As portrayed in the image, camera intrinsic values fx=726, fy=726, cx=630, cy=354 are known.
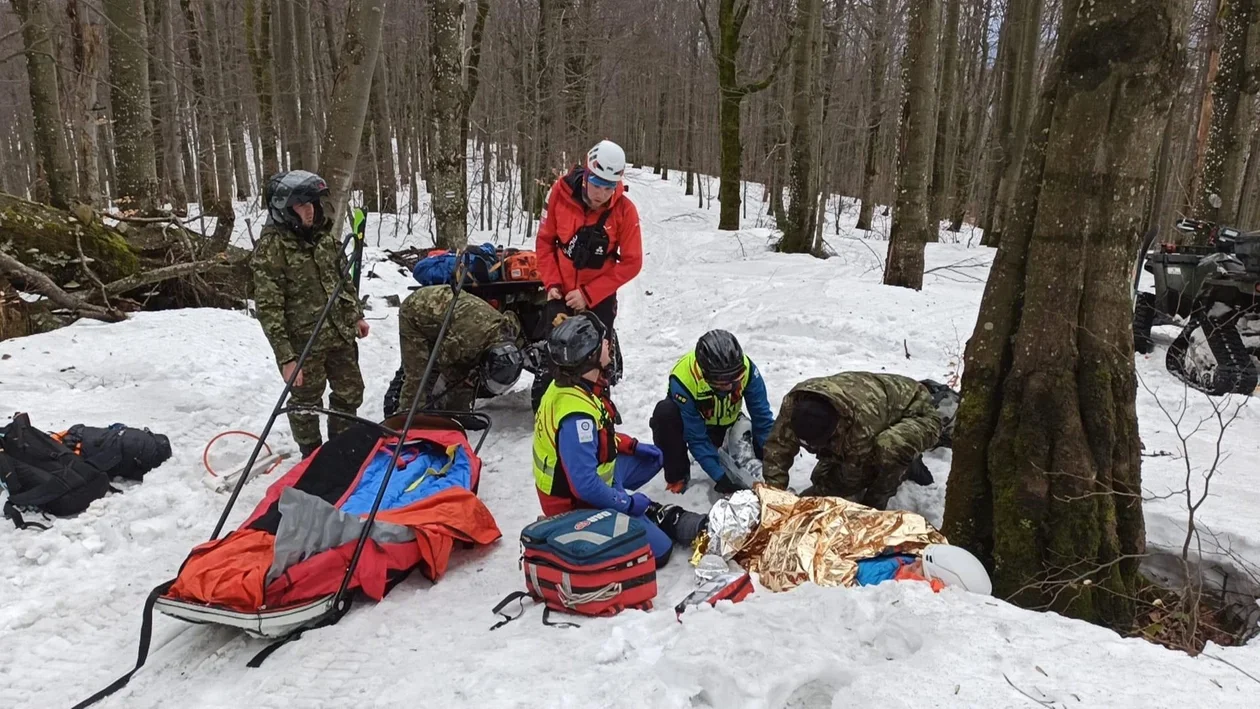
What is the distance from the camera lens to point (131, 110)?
9602mm

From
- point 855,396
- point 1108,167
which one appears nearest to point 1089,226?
point 1108,167

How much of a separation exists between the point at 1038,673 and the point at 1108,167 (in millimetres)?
2118

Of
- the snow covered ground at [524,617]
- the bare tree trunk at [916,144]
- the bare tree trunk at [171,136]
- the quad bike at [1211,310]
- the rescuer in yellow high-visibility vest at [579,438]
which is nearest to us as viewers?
the snow covered ground at [524,617]

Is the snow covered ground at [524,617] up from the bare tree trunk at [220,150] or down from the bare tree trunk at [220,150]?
down

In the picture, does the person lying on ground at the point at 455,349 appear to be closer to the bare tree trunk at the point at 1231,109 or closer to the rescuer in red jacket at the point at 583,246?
the rescuer in red jacket at the point at 583,246

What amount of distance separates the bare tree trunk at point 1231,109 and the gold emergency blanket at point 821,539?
8759 mm

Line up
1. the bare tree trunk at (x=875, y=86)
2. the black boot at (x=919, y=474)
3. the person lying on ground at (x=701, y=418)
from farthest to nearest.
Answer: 1. the bare tree trunk at (x=875, y=86)
2. the person lying on ground at (x=701, y=418)
3. the black boot at (x=919, y=474)

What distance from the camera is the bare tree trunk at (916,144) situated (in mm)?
8578

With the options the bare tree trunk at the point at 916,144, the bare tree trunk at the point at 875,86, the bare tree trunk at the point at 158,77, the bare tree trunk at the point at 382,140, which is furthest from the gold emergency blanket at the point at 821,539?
the bare tree trunk at the point at 382,140

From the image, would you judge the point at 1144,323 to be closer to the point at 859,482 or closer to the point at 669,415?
the point at 859,482

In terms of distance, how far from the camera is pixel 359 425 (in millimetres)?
4820

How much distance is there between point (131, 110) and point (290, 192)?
677cm

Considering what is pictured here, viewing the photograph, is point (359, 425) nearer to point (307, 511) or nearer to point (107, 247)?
point (307, 511)

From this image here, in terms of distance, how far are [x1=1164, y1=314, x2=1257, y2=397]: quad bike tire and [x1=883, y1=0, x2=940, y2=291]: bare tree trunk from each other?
2.95m
